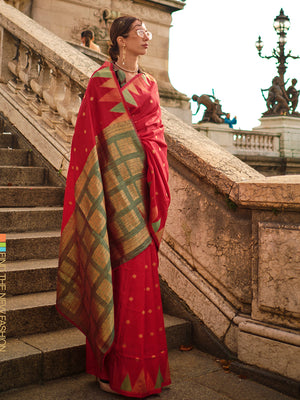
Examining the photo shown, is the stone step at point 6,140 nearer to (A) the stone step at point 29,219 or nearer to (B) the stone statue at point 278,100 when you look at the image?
(A) the stone step at point 29,219

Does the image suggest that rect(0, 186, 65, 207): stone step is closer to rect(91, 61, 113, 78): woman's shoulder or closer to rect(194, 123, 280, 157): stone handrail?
rect(91, 61, 113, 78): woman's shoulder

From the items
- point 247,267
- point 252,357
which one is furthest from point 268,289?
point 252,357

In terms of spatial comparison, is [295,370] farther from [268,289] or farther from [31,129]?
[31,129]

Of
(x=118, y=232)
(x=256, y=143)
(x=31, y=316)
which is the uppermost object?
(x=256, y=143)

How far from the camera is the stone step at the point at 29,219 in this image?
3.97 m

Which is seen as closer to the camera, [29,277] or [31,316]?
[31,316]

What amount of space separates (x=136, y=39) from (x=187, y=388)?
78.8 inches

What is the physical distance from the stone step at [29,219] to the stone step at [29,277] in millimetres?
463

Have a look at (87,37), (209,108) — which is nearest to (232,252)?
(87,37)

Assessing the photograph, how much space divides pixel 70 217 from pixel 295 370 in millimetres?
1577

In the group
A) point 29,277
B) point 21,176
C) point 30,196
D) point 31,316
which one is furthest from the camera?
point 21,176

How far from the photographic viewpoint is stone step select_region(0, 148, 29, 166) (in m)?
4.86

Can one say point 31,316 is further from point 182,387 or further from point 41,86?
point 41,86

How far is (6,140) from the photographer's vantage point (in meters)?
5.26
